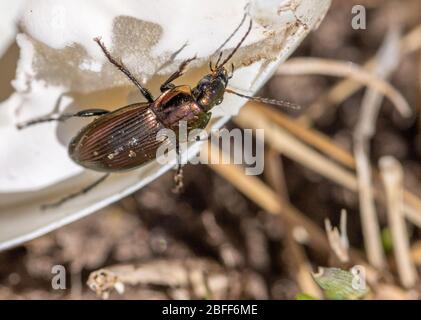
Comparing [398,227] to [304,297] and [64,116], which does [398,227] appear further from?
[64,116]

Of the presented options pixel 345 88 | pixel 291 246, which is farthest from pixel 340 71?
pixel 291 246

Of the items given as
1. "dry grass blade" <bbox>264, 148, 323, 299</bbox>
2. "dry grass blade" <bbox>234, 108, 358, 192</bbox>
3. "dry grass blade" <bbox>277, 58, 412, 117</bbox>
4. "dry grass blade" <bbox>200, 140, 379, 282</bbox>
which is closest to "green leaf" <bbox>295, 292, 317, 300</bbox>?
"dry grass blade" <bbox>264, 148, 323, 299</bbox>

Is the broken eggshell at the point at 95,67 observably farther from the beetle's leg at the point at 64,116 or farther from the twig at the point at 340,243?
the twig at the point at 340,243

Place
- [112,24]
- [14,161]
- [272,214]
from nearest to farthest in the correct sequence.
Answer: [112,24] < [14,161] < [272,214]

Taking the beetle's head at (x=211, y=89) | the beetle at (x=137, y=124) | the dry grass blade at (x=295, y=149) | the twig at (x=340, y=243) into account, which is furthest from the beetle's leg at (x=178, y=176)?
the twig at (x=340, y=243)

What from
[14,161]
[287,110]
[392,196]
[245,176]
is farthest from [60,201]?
[392,196]

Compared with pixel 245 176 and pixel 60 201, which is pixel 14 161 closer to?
pixel 60 201
